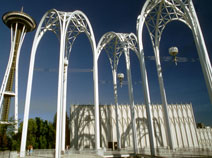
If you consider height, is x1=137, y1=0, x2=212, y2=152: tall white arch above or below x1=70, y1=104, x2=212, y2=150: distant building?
above

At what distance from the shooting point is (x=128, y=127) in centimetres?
3325

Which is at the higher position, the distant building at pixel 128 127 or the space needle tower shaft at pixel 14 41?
the space needle tower shaft at pixel 14 41

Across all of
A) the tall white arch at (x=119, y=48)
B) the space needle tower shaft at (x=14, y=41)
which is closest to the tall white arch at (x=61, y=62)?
the tall white arch at (x=119, y=48)

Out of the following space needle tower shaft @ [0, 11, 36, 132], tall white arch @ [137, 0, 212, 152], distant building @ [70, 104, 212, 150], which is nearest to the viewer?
tall white arch @ [137, 0, 212, 152]

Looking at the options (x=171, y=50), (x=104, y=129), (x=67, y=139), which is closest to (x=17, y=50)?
(x=67, y=139)

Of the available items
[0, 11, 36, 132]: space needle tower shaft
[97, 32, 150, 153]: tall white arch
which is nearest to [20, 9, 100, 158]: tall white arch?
[97, 32, 150, 153]: tall white arch

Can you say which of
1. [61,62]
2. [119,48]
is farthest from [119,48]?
[61,62]

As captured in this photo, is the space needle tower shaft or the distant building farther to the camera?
the space needle tower shaft

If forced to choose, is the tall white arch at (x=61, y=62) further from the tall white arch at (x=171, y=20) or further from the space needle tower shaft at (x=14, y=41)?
the space needle tower shaft at (x=14, y=41)

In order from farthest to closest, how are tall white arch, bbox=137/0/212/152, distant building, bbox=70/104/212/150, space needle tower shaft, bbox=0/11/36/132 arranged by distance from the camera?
space needle tower shaft, bbox=0/11/36/132 < distant building, bbox=70/104/212/150 < tall white arch, bbox=137/0/212/152

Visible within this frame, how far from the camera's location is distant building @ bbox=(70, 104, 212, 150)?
103 feet

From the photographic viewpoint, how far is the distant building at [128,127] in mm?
31500

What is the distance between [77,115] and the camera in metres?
32.2

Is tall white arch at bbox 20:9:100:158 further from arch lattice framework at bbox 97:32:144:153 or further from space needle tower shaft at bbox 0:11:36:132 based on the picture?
space needle tower shaft at bbox 0:11:36:132
